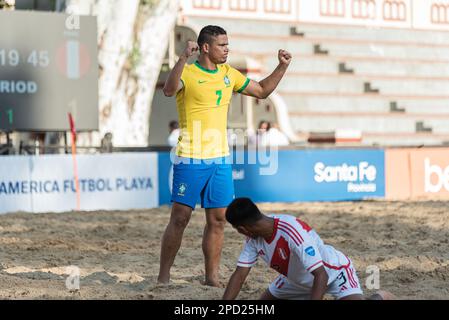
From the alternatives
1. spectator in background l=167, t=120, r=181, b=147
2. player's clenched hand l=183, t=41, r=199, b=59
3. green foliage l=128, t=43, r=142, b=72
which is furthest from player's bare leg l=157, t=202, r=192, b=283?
green foliage l=128, t=43, r=142, b=72

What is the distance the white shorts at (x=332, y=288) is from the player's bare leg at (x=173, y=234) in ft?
4.86

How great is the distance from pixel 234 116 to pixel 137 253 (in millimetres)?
12751

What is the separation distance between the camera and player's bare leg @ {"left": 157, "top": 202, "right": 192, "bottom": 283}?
27.2ft

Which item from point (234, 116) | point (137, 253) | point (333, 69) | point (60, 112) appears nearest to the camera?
point (137, 253)

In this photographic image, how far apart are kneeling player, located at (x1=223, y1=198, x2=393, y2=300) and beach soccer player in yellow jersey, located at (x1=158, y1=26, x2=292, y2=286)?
4.91 feet

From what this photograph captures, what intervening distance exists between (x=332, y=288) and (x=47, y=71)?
11246 millimetres

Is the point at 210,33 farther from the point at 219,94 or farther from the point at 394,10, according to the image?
the point at 394,10

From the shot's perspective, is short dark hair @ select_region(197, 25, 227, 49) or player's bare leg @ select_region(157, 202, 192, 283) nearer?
short dark hair @ select_region(197, 25, 227, 49)

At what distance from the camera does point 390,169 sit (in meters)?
18.8

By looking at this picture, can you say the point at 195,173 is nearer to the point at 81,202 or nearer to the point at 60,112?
the point at 81,202

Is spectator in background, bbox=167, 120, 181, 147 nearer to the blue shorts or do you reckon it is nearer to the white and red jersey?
the blue shorts

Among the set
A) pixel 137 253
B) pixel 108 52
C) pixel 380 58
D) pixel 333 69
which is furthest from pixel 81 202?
pixel 380 58

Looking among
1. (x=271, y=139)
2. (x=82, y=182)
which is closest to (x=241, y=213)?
(x=82, y=182)

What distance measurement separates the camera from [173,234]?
27.4 ft
